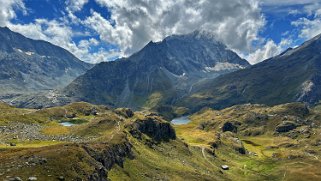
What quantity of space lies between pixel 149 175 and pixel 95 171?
64.0 m

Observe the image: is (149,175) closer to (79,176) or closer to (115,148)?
(115,148)

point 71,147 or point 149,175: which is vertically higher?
point 71,147

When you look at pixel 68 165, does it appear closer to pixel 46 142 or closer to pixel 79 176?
pixel 79 176

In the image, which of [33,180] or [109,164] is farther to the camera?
[109,164]

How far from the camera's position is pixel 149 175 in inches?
7726

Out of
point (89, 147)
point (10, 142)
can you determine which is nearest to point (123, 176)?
point (89, 147)

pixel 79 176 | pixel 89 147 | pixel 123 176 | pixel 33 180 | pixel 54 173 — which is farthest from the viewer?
pixel 123 176

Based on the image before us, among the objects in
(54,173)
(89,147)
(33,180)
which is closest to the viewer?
(33,180)

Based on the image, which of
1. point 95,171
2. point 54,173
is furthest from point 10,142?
point 54,173

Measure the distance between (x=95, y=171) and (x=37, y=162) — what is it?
23929mm

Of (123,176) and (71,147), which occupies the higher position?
(71,147)

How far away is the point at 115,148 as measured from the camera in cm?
18825

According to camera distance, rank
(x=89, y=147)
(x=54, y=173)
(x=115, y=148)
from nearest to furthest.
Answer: (x=54, y=173) → (x=89, y=147) → (x=115, y=148)

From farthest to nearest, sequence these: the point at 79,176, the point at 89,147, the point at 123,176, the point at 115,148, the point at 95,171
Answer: the point at 115,148 < the point at 123,176 < the point at 89,147 < the point at 95,171 < the point at 79,176
